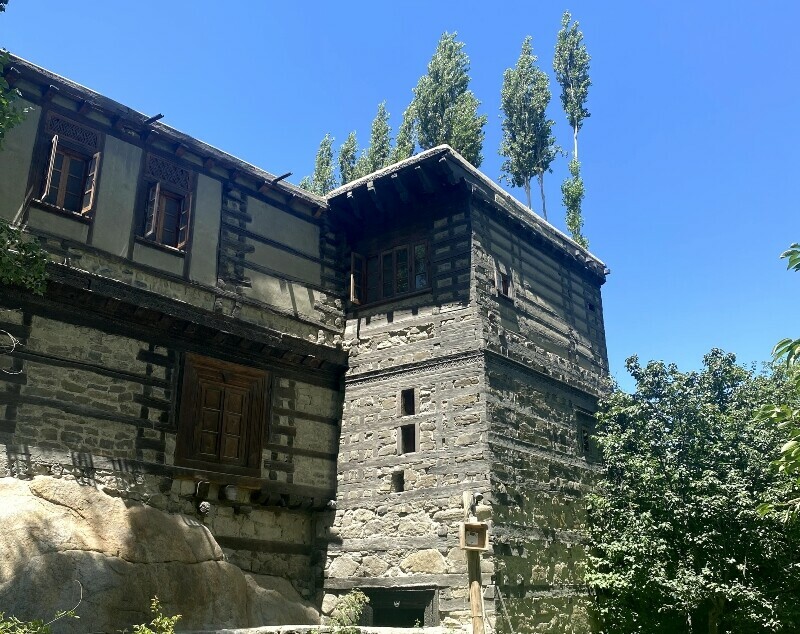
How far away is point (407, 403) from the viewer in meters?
13.5

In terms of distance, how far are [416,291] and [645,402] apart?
5.22m

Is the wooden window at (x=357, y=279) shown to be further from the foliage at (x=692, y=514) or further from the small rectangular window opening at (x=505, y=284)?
the foliage at (x=692, y=514)

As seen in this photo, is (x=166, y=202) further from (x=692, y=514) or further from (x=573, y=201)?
(x=573, y=201)

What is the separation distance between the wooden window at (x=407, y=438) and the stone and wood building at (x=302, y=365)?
0.14 feet

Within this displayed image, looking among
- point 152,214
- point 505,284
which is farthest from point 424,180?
point 152,214

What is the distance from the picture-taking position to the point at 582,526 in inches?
560

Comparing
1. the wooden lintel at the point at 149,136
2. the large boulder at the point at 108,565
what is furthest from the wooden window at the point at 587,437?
the wooden lintel at the point at 149,136

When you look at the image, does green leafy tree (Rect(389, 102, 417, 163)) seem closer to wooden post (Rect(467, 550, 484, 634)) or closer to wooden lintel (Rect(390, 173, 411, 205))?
wooden lintel (Rect(390, 173, 411, 205))

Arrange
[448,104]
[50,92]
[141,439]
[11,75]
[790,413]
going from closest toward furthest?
1. [790,413]
2. [11,75]
3. [141,439]
4. [50,92]
5. [448,104]

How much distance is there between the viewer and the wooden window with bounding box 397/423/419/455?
1308 cm

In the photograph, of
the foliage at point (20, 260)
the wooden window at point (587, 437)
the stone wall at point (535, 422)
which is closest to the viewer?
the foliage at point (20, 260)

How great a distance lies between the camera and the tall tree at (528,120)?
26672mm

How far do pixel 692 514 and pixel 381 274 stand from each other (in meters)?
7.26

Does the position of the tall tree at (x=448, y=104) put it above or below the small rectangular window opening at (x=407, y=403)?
above
